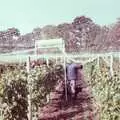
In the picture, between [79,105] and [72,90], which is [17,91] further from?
[72,90]

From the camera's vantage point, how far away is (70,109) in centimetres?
1209

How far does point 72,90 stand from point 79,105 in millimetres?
1697

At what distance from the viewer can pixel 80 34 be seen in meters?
47.9

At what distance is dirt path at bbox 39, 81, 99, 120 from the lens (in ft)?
34.4

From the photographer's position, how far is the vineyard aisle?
10.5 m

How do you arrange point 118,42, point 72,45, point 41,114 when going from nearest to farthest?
point 41,114
point 118,42
point 72,45

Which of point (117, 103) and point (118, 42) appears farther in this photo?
point (118, 42)

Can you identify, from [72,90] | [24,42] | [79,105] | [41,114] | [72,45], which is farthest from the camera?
[72,45]

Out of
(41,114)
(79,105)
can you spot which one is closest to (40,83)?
(41,114)

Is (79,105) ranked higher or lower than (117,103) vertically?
lower

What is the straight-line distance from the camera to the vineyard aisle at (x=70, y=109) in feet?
34.4

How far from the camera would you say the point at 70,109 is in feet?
39.7

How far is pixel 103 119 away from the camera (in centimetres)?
771

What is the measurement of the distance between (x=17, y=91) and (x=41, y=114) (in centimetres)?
311
